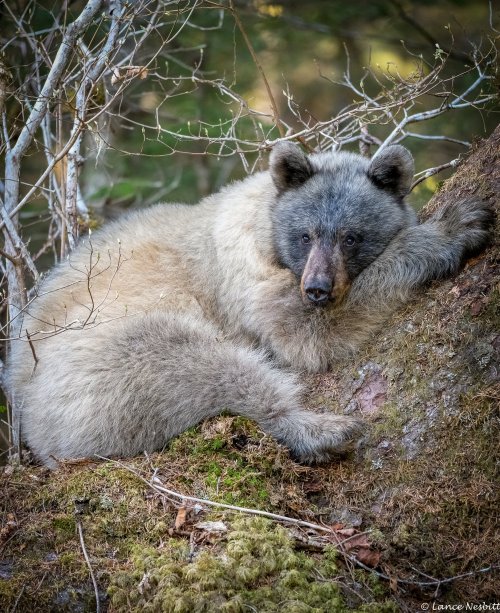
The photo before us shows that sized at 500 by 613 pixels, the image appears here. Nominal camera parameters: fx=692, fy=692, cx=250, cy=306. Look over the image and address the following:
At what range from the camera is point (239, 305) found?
17.0 feet

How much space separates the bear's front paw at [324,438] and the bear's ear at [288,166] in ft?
5.88

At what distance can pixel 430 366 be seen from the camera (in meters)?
3.98

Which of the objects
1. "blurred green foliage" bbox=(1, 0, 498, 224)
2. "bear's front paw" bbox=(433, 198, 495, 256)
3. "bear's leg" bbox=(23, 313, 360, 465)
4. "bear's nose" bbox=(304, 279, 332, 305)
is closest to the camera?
"bear's front paw" bbox=(433, 198, 495, 256)

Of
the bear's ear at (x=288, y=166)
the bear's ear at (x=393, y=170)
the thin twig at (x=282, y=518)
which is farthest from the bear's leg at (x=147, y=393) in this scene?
the bear's ear at (x=393, y=170)

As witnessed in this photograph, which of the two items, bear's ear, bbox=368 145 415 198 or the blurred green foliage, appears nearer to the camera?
bear's ear, bbox=368 145 415 198

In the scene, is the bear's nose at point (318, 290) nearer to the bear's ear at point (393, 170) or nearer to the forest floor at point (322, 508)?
the forest floor at point (322, 508)

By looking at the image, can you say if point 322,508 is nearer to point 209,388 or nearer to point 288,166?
point 209,388

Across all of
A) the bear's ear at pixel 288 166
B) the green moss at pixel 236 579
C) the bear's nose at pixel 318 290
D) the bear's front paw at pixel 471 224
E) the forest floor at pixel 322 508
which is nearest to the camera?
the green moss at pixel 236 579

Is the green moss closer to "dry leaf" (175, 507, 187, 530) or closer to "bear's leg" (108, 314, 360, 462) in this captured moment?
"dry leaf" (175, 507, 187, 530)

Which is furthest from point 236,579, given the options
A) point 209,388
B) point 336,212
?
point 336,212

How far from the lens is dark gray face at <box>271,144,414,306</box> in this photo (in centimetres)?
478

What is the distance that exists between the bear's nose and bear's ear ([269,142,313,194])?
0.94 metres

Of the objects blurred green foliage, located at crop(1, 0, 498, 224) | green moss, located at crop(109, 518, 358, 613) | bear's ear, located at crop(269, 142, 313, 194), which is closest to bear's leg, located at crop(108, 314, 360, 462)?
green moss, located at crop(109, 518, 358, 613)

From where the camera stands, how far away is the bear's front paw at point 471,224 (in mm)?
4207
